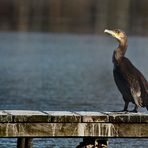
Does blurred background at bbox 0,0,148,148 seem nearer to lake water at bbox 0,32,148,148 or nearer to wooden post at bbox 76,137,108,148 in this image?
lake water at bbox 0,32,148,148

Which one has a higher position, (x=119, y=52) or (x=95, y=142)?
(x=119, y=52)

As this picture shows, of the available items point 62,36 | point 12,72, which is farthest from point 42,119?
point 62,36

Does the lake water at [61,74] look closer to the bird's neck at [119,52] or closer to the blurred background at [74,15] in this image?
the bird's neck at [119,52]

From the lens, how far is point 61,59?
127 ft

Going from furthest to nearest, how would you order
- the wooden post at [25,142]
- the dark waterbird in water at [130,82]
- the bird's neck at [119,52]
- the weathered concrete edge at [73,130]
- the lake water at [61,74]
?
the lake water at [61,74] < the bird's neck at [119,52] < the dark waterbird in water at [130,82] < the wooden post at [25,142] < the weathered concrete edge at [73,130]

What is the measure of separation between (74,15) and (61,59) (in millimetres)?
43623

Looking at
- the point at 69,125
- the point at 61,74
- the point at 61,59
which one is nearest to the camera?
the point at 69,125

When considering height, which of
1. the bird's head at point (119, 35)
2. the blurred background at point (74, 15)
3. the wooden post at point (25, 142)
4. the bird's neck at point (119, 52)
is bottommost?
the wooden post at point (25, 142)

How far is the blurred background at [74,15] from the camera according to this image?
214 feet

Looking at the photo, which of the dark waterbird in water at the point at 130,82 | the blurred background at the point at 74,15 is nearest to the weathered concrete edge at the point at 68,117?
the dark waterbird in water at the point at 130,82

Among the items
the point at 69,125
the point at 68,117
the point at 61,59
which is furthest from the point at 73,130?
the point at 61,59

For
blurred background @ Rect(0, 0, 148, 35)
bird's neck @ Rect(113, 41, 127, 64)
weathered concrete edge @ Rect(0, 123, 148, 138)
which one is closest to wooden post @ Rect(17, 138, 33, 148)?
weathered concrete edge @ Rect(0, 123, 148, 138)

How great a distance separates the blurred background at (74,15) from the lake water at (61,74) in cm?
938

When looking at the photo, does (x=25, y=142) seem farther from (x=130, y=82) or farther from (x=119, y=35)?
(x=119, y=35)
